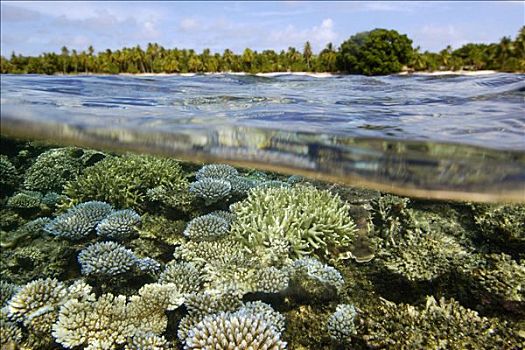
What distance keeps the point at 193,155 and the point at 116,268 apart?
216 cm

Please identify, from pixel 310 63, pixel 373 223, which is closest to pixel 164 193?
pixel 373 223

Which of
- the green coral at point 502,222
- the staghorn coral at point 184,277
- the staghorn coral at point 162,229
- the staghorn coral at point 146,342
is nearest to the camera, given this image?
the staghorn coral at point 146,342

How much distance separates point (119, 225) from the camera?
216 inches

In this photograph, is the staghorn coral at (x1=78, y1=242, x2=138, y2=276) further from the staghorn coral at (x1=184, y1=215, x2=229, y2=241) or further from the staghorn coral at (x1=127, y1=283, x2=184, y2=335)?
the staghorn coral at (x1=184, y1=215, x2=229, y2=241)

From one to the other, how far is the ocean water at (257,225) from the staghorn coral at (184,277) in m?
0.02

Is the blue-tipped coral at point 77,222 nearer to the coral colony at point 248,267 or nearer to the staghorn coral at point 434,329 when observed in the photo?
the coral colony at point 248,267

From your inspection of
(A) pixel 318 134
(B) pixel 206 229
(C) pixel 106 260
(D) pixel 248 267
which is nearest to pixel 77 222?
(C) pixel 106 260

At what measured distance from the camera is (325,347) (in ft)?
15.4

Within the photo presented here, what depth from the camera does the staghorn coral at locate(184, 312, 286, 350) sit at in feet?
13.0

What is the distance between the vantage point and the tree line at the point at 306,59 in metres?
33.4

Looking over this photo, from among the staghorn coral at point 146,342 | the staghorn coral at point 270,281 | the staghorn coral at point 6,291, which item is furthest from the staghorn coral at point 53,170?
the staghorn coral at point 270,281

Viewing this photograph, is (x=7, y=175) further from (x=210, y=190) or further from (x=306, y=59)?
(x=306, y=59)

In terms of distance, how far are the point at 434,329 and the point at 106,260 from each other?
3943mm

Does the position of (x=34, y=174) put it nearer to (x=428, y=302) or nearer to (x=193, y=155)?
(x=193, y=155)
